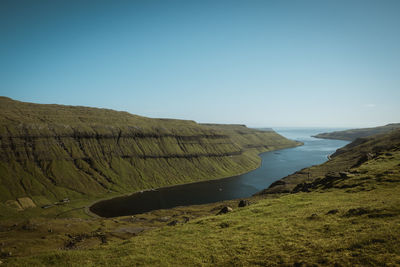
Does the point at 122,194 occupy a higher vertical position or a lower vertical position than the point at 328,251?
lower

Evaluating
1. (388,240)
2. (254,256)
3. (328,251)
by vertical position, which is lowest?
(254,256)

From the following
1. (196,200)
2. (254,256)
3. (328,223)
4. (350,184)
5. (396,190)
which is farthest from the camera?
(196,200)

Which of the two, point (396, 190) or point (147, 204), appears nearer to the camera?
point (396, 190)

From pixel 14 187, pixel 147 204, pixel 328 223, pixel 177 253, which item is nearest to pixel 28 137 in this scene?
pixel 14 187

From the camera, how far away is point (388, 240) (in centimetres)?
2281

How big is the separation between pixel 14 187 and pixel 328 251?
18525 centimetres

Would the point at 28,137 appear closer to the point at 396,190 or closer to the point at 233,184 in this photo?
the point at 233,184

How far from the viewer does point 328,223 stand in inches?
1261

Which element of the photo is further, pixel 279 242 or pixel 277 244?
pixel 279 242

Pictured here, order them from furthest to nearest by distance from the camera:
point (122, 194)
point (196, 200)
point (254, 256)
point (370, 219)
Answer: point (122, 194)
point (196, 200)
point (370, 219)
point (254, 256)

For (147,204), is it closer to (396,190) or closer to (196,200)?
(196,200)

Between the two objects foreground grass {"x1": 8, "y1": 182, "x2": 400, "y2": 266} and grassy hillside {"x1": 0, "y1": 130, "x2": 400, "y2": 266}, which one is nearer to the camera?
foreground grass {"x1": 8, "y1": 182, "x2": 400, "y2": 266}

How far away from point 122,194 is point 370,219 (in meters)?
171

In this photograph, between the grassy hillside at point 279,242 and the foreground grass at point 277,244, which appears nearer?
the foreground grass at point 277,244
